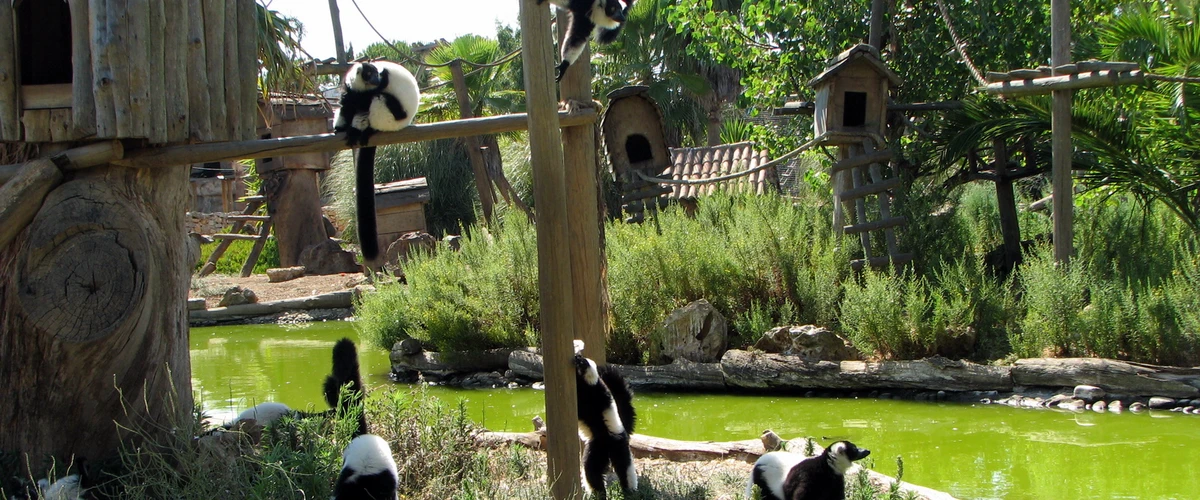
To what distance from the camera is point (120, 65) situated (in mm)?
4551

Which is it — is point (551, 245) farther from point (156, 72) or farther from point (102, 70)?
point (102, 70)

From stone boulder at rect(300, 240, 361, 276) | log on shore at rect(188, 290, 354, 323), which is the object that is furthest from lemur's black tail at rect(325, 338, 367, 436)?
stone boulder at rect(300, 240, 361, 276)

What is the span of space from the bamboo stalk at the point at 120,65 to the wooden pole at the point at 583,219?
2176 mm

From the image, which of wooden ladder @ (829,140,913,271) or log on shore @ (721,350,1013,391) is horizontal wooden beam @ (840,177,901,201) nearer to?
wooden ladder @ (829,140,913,271)

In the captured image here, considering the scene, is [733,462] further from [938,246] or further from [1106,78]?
[938,246]

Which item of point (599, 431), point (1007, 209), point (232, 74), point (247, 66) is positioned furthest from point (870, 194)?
point (232, 74)

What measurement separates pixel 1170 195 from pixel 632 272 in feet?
17.2

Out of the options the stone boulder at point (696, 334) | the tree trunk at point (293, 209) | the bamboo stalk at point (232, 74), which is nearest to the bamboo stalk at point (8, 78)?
the bamboo stalk at point (232, 74)

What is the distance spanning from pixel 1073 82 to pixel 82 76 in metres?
7.43

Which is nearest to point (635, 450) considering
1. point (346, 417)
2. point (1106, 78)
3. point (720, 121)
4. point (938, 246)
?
point (346, 417)

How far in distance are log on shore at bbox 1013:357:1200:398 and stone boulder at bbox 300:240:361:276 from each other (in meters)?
13.9

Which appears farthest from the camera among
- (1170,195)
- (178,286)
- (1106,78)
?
(1170,195)

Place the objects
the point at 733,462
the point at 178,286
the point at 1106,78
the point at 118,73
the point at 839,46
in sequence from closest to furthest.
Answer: the point at 118,73
the point at 178,286
the point at 733,462
the point at 1106,78
the point at 839,46

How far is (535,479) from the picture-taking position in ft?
16.5
